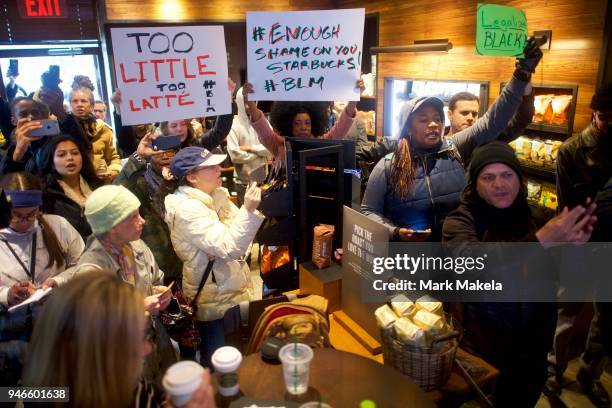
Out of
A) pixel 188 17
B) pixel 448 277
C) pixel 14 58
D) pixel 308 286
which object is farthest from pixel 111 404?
pixel 14 58

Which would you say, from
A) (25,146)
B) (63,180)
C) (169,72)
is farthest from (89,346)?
(25,146)

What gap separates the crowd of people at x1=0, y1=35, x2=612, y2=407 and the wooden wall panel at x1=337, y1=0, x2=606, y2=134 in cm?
72

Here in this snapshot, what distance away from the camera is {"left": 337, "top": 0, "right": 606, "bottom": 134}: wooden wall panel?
3.42 metres

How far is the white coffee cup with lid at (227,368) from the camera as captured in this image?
1.42 m

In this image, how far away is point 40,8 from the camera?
4984 millimetres

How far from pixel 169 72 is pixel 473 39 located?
3212 mm

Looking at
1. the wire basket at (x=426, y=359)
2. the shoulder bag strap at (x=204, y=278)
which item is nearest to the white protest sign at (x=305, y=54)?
the shoulder bag strap at (x=204, y=278)

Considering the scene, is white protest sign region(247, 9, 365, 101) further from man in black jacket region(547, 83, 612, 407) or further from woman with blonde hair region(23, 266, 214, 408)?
woman with blonde hair region(23, 266, 214, 408)

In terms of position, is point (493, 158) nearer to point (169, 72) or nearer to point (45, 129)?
point (169, 72)

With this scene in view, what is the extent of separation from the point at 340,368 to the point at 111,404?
30.5 inches

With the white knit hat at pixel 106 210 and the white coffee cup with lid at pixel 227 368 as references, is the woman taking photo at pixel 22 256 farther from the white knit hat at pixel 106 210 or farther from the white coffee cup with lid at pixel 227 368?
the white coffee cup with lid at pixel 227 368

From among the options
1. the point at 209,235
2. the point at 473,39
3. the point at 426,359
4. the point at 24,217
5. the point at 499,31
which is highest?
the point at 473,39

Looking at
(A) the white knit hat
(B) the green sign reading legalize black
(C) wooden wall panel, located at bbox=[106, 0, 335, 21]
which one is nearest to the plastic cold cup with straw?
(A) the white knit hat

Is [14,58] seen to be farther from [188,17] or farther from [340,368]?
[340,368]
